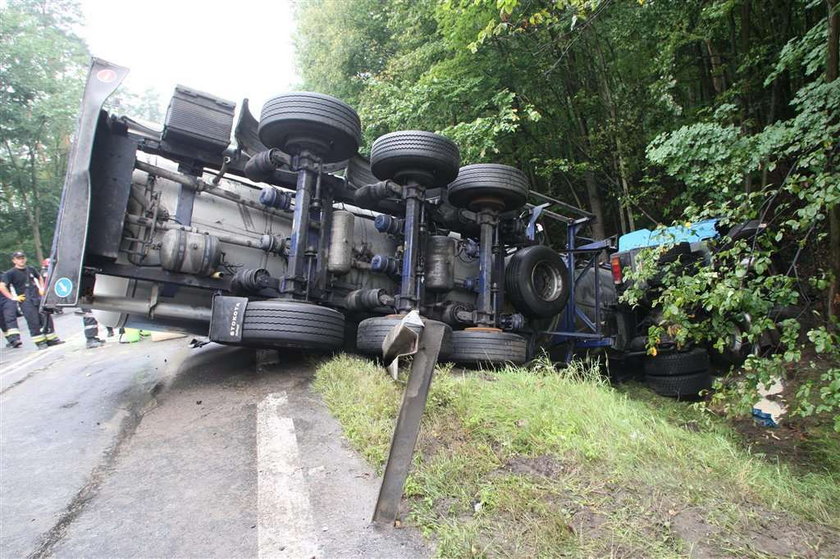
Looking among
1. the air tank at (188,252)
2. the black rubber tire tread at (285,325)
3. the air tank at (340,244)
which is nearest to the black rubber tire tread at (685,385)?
the air tank at (340,244)

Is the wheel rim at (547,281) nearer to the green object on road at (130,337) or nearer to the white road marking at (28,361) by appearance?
the green object on road at (130,337)

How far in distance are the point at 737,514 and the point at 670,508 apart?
215 mm

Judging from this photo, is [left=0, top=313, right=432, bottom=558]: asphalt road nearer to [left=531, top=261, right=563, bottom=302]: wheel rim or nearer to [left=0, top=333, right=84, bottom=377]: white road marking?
[left=0, top=333, right=84, bottom=377]: white road marking

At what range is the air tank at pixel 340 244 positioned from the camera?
14.4 ft

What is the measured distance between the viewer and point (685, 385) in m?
5.49

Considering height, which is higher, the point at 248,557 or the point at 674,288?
the point at 674,288

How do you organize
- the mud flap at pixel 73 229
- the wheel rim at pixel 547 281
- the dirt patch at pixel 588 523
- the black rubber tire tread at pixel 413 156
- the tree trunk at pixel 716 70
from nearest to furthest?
the dirt patch at pixel 588 523
the mud flap at pixel 73 229
the black rubber tire tread at pixel 413 156
the wheel rim at pixel 547 281
the tree trunk at pixel 716 70

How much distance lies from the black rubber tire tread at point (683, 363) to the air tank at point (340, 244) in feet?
12.4

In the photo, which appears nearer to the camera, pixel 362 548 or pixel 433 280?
pixel 362 548

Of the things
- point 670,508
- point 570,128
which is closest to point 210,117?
point 670,508

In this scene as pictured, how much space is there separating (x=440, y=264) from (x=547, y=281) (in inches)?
55.1

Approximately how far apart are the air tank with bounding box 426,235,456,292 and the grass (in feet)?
6.22

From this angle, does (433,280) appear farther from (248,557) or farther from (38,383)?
(38,383)

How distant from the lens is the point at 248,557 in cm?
172
